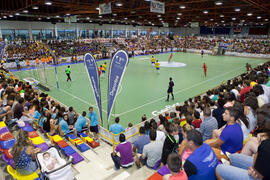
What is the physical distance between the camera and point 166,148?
4.06m

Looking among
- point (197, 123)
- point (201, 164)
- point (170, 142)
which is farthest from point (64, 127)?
point (201, 164)

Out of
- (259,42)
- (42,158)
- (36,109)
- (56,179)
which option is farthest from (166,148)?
(259,42)

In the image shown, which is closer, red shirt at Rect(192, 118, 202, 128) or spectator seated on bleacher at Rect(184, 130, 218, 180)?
spectator seated on bleacher at Rect(184, 130, 218, 180)

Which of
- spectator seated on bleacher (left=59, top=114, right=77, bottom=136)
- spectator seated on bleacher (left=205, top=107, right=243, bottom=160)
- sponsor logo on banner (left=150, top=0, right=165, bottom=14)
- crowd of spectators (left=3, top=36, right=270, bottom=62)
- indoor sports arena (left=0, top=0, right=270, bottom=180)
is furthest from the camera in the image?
crowd of spectators (left=3, top=36, right=270, bottom=62)

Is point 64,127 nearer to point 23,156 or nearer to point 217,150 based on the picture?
point 23,156

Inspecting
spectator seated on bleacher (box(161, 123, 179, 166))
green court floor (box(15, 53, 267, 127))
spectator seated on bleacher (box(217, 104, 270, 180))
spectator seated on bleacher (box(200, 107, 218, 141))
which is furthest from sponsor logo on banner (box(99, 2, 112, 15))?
spectator seated on bleacher (box(217, 104, 270, 180))

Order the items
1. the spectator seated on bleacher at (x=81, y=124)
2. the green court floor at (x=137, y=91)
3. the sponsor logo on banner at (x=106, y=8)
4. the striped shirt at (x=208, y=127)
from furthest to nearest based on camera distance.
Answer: the sponsor logo on banner at (x=106, y=8)
the green court floor at (x=137, y=91)
the spectator seated on bleacher at (x=81, y=124)
the striped shirt at (x=208, y=127)

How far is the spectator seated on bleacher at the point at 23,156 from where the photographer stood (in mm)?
4215

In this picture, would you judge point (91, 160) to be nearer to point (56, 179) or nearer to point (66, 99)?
point (56, 179)

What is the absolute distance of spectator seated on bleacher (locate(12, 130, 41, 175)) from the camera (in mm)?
4215

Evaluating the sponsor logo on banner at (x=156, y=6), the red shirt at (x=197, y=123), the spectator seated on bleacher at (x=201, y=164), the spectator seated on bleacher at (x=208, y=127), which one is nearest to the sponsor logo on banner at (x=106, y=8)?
the sponsor logo on banner at (x=156, y=6)

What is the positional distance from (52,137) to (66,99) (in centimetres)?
719

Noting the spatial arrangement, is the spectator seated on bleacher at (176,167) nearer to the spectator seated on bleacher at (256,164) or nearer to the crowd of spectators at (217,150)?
the crowd of spectators at (217,150)

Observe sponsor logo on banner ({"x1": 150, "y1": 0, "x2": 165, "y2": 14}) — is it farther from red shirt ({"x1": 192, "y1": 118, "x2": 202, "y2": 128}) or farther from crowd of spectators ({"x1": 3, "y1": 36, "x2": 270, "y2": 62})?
crowd of spectators ({"x1": 3, "y1": 36, "x2": 270, "y2": 62})
